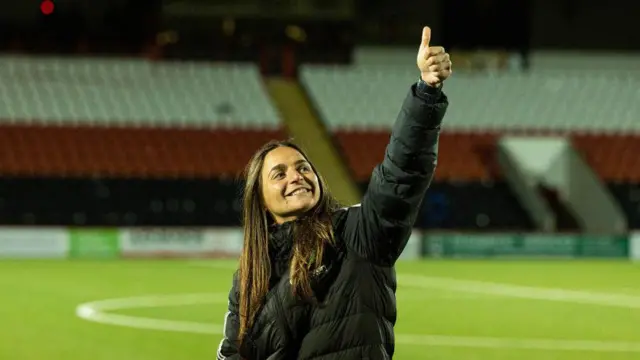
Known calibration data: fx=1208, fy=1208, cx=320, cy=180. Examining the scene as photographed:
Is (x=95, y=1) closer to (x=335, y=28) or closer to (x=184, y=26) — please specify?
(x=184, y=26)

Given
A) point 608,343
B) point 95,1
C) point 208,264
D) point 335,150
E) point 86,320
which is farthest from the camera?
point 95,1

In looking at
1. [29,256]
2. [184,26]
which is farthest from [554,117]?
[29,256]

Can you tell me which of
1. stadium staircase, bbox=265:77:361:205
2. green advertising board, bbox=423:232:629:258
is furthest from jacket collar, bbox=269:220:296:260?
stadium staircase, bbox=265:77:361:205

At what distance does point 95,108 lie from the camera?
34.5 meters

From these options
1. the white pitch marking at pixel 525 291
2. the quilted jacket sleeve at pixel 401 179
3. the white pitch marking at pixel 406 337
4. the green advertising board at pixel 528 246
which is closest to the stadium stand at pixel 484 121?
the green advertising board at pixel 528 246

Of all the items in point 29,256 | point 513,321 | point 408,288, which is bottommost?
point 29,256

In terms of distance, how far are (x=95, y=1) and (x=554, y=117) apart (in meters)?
14.4

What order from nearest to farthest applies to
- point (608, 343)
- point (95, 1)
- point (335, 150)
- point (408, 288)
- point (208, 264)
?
point (608, 343) → point (408, 288) → point (208, 264) → point (335, 150) → point (95, 1)

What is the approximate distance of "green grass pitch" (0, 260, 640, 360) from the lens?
12617 mm

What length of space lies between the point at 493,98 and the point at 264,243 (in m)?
32.9

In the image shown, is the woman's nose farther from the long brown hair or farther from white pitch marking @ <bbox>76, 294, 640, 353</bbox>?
white pitch marking @ <bbox>76, 294, 640, 353</bbox>

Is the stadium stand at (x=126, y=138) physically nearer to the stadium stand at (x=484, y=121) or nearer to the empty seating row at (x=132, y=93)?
the empty seating row at (x=132, y=93)

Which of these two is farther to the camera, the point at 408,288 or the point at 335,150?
the point at 335,150

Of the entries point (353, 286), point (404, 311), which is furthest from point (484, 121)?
point (353, 286)
